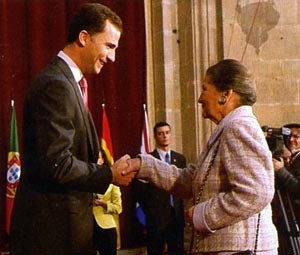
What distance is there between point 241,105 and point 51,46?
3660mm

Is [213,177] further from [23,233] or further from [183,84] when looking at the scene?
[183,84]

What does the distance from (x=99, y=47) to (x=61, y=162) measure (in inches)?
20.2

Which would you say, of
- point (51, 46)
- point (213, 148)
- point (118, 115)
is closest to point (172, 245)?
point (118, 115)

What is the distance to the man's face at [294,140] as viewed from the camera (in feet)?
15.3

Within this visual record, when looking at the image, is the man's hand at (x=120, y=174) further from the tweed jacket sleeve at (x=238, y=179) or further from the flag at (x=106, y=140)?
the flag at (x=106, y=140)

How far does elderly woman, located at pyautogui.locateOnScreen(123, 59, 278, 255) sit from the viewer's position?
87.5 inches

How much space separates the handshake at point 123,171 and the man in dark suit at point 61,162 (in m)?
0.05

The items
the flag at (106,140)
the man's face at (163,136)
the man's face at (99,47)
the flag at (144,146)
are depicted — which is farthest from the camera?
the flag at (144,146)

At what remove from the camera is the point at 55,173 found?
2178mm

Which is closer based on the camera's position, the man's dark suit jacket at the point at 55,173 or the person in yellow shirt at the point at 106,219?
the man's dark suit jacket at the point at 55,173

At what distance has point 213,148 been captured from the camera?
2373 mm

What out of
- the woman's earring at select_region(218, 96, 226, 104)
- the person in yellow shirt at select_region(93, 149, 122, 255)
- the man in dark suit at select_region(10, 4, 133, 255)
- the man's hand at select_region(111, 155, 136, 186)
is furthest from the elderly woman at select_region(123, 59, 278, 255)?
the person in yellow shirt at select_region(93, 149, 122, 255)

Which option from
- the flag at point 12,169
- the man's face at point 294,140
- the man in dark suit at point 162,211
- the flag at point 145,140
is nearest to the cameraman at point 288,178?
the man's face at point 294,140

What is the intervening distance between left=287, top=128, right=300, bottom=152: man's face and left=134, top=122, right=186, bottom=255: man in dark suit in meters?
1.24
